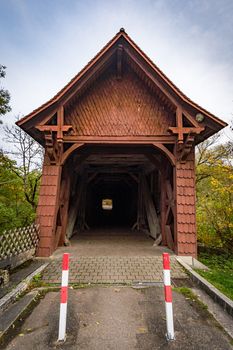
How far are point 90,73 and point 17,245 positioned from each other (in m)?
5.93

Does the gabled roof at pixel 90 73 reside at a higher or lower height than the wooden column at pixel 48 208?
higher

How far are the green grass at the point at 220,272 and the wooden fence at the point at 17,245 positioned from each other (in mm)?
4863

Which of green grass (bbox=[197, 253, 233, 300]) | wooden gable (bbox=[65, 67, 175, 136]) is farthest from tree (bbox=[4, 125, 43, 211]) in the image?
green grass (bbox=[197, 253, 233, 300])

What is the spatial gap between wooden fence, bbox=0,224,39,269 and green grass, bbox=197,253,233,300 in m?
4.86

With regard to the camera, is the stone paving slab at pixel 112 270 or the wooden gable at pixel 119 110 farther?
the wooden gable at pixel 119 110

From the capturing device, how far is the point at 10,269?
4.79 metres

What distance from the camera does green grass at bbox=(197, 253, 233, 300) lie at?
4.09m

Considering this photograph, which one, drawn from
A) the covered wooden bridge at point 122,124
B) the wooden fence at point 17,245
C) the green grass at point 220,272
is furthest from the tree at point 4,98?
the green grass at point 220,272

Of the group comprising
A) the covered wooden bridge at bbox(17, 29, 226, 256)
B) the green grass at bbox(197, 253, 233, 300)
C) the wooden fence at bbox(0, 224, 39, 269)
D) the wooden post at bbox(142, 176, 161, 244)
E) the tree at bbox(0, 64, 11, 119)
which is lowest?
the green grass at bbox(197, 253, 233, 300)

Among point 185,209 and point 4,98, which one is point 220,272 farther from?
point 4,98

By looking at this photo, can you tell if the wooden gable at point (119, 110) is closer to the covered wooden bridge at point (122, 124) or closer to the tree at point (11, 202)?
the covered wooden bridge at point (122, 124)

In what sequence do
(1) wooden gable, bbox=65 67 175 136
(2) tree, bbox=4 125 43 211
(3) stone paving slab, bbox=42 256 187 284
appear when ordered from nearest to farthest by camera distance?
(3) stone paving slab, bbox=42 256 187 284, (1) wooden gable, bbox=65 67 175 136, (2) tree, bbox=4 125 43 211

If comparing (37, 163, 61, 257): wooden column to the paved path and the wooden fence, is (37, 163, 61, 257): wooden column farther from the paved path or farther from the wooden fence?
the paved path

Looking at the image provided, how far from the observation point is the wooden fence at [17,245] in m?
4.62
